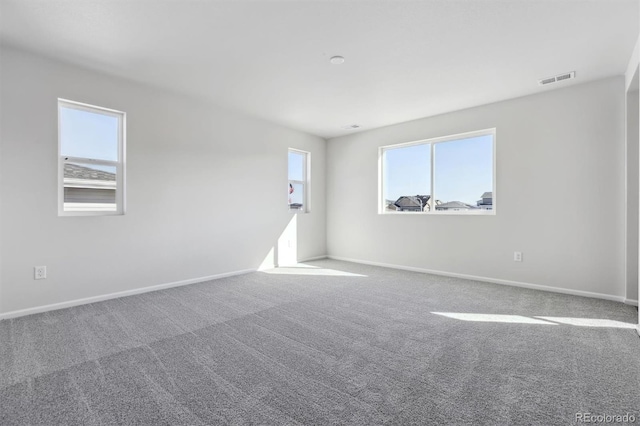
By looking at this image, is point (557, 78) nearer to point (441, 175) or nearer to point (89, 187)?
point (441, 175)

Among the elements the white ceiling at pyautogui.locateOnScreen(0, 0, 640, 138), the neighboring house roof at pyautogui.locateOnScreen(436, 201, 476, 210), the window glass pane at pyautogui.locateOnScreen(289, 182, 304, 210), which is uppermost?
the white ceiling at pyautogui.locateOnScreen(0, 0, 640, 138)

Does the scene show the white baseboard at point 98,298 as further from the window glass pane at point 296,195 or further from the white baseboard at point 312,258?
the window glass pane at point 296,195

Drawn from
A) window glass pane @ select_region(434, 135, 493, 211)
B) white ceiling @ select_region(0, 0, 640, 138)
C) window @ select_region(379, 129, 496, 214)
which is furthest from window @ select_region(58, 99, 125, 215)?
window glass pane @ select_region(434, 135, 493, 211)

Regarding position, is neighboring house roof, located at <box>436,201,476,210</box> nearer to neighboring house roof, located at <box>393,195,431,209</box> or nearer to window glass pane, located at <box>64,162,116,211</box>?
neighboring house roof, located at <box>393,195,431,209</box>

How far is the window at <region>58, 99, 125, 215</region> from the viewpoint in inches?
131

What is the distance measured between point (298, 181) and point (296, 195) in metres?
0.29

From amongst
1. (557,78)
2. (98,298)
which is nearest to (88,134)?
(98,298)

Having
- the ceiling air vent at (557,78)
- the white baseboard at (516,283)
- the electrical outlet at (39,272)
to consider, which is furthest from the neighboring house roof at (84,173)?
the ceiling air vent at (557,78)

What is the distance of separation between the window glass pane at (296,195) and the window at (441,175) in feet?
5.16

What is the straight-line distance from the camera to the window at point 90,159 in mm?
3330

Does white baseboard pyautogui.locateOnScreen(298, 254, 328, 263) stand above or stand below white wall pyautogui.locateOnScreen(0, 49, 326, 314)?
below

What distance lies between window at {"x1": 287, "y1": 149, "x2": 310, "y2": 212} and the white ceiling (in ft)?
6.61

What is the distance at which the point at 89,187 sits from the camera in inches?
138

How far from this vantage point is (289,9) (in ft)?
7.77
